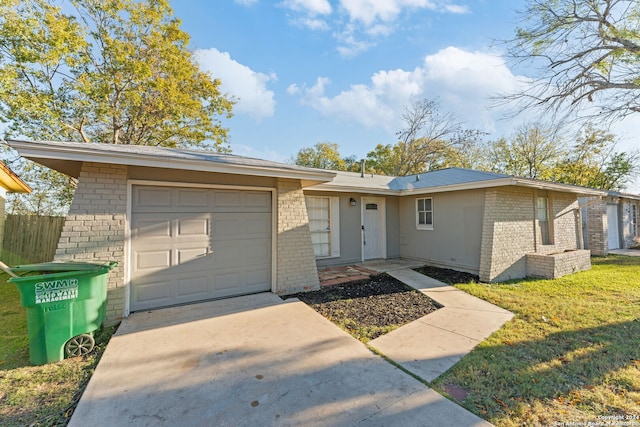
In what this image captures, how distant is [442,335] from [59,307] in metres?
4.80

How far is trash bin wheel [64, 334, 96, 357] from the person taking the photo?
321cm

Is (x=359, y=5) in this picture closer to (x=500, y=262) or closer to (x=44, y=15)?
(x=500, y=262)

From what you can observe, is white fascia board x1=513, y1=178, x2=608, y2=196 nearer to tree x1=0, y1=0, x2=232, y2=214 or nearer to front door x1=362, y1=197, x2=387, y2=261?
front door x1=362, y1=197, x2=387, y2=261

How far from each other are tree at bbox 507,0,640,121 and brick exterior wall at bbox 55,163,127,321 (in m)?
11.6

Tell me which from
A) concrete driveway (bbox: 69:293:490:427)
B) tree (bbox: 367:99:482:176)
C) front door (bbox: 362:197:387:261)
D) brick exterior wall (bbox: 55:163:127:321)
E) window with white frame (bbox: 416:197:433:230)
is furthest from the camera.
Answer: tree (bbox: 367:99:482:176)

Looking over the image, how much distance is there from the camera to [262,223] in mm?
5508

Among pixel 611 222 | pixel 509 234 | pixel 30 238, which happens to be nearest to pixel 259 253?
pixel 509 234

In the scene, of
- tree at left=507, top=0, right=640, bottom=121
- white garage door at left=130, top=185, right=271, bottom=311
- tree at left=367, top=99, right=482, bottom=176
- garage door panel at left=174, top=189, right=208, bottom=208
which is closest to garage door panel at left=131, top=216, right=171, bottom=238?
white garage door at left=130, top=185, right=271, bottom=311

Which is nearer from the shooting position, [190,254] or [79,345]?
[79,345]

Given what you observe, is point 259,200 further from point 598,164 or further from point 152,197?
point 598,164

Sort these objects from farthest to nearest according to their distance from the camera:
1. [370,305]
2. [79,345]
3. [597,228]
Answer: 1. [597,228]
2. [370,305]
3. [79,345]

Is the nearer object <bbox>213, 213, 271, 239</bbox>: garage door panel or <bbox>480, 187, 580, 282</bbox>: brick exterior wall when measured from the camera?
<bbox>213, 213, 271, 239</bbox>: garage door panel

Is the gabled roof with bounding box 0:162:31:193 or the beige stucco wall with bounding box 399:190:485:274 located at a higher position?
the gabled roof with bounding box 0:162:31:193

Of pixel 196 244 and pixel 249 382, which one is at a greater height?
pixel 196 244
